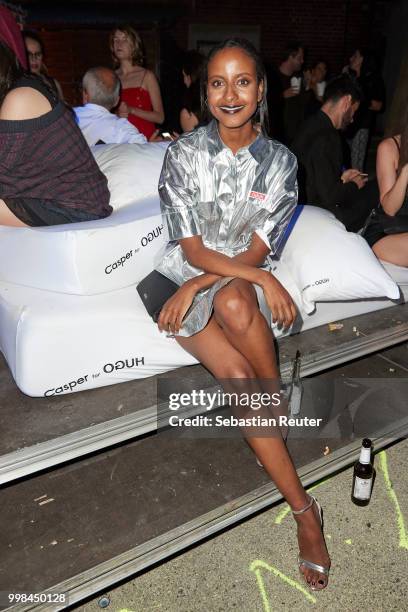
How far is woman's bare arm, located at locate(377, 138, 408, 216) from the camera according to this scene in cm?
287

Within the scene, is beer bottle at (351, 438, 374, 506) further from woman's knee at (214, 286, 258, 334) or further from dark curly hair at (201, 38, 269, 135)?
dark curly hair at (201, 38, 269, 135)

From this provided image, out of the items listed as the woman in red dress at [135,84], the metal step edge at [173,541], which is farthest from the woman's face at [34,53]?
the metal step edge at [173,541]

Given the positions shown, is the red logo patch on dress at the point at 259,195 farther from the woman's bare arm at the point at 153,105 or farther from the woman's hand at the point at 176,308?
the woman's bare arm at the point at 153,105

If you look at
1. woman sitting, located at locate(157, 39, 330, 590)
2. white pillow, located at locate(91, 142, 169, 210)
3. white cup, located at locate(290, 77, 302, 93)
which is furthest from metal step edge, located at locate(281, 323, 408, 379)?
white cup, located at locate(290, 77, 302, 93)

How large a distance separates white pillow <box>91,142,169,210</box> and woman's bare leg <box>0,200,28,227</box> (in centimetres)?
51

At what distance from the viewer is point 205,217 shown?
7.28ft

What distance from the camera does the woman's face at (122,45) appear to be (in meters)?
4.10

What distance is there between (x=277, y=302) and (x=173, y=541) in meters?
0.93

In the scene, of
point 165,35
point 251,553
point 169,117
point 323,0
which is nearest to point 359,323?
point 251,553

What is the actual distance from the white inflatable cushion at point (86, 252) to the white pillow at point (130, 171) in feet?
0.37

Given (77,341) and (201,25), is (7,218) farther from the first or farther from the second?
(201,25)

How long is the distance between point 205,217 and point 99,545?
1319 mm

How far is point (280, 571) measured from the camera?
1.99 m

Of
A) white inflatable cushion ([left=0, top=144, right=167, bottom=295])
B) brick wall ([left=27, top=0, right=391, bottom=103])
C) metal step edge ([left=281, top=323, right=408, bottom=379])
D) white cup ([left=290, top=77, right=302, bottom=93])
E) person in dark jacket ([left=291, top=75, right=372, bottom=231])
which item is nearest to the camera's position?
white inflatable cushion ([left=0, top=144, right=167, bottom=295])
